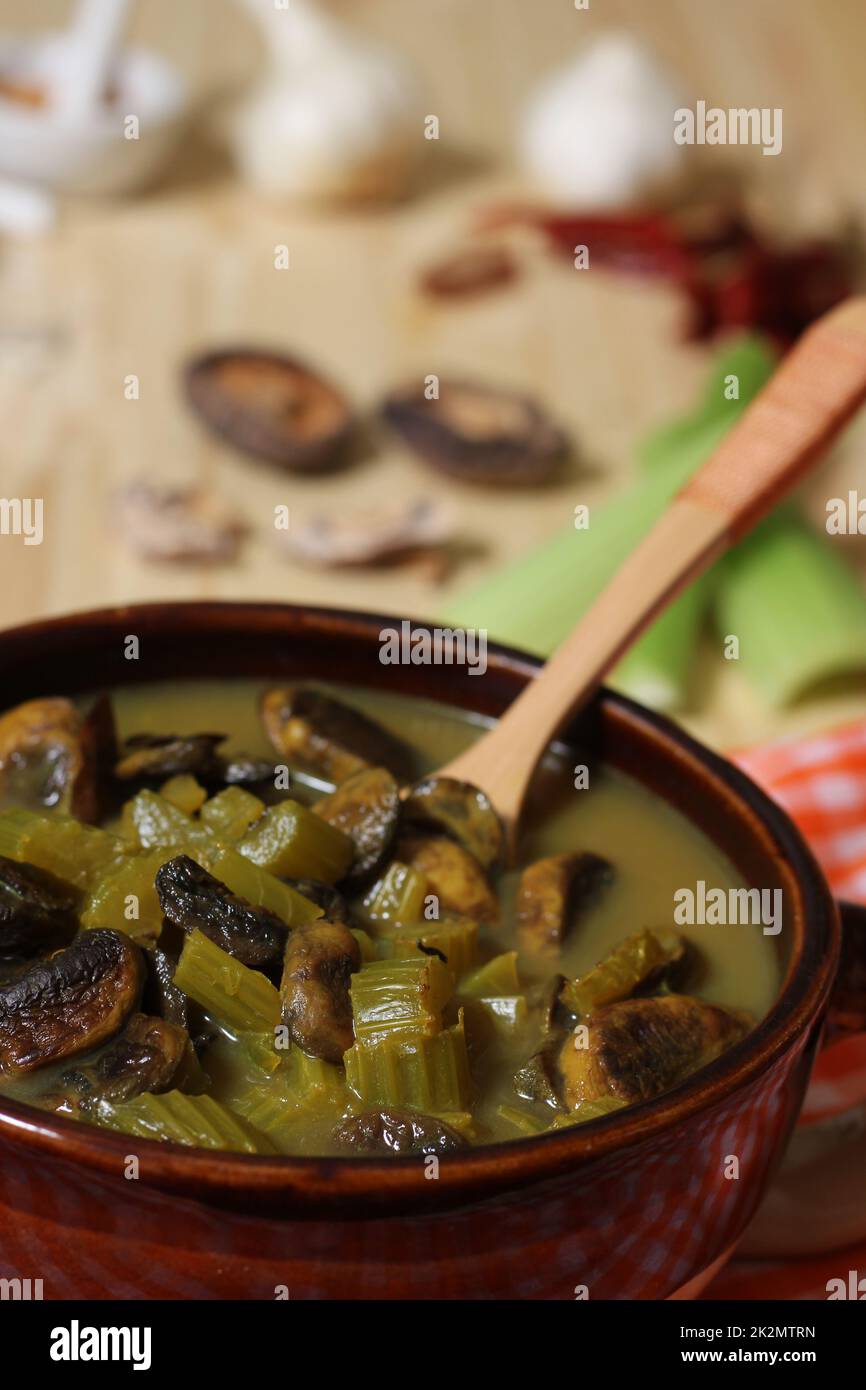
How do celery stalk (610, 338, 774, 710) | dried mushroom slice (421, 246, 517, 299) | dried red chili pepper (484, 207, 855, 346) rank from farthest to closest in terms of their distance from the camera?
1. dried mushroom slice (421, 246, 517, 299)
2. dried red chili pepper (484, 207, 855, 346)
3. celery stalk (610, 338, 774, 710)

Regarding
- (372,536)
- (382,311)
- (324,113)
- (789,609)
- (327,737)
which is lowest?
(327,737)

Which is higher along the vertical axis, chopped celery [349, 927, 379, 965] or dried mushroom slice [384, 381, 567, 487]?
dried mushroom slice [384, 381, 567, 487]

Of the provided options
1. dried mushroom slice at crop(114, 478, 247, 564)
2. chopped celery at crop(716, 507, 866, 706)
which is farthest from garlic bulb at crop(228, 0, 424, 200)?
chopped celery at crop(716, 507, 866, 706)

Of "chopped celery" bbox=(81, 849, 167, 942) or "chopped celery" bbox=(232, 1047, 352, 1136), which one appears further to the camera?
"chopped celery" bbox=(81, 849, 167, 942)

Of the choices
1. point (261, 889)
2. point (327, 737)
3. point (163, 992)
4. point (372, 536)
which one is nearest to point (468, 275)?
point (372, 536)

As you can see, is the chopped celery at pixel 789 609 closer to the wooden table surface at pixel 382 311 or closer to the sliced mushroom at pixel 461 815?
the wooden table surface at pixel 382 311

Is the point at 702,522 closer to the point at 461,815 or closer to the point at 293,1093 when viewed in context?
the point at 461,815

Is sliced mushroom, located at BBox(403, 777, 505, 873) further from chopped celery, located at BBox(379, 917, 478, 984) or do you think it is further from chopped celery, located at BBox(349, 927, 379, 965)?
chopped celery, located at BBox(349, 927, 379, 965)
